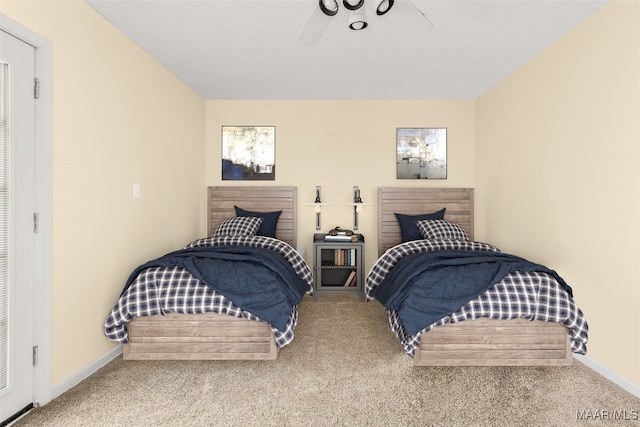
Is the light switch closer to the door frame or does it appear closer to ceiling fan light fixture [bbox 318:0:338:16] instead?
the door frame

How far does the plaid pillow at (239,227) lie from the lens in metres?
4.17

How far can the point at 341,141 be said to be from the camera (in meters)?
4.71

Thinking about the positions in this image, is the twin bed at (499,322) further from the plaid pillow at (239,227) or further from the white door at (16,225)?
the white door at (16,225)

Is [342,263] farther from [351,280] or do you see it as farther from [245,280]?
[245,280]

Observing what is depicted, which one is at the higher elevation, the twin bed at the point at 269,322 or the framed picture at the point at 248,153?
the framed picture at the point at 248,153

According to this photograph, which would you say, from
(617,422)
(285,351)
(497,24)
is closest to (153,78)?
(285,351)

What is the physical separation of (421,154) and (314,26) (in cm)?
289

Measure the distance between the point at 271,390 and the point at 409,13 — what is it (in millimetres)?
2511

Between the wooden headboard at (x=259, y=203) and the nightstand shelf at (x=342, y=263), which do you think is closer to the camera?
the nightstand shelf at (x=342, y=263)

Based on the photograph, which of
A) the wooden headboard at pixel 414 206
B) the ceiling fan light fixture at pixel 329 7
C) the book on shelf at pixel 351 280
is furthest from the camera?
the wooden headboard at pixel 414 206

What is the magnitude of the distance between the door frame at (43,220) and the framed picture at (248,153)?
2.64 m

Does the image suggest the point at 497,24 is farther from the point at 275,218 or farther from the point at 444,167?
the point at 275,218

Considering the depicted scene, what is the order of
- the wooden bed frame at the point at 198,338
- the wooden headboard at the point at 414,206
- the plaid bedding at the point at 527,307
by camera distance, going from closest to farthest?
the plaid bedding at the point at 527,307, the wooden bed frame at the point at 198,338, the wooden headboard at the point at 414,206

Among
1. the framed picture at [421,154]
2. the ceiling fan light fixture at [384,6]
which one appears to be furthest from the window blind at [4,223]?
the framed picture at [421,154]
